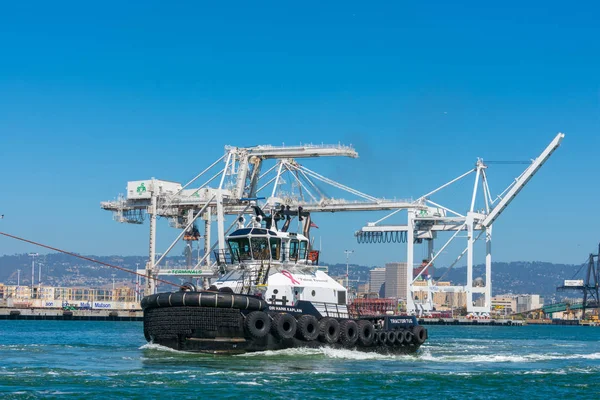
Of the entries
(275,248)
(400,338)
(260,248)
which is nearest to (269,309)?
(260,248)

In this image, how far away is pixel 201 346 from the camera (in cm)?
2888

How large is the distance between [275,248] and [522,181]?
66215 millimetres

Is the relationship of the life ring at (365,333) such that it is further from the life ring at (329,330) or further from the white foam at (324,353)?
the life ring at (329,330)

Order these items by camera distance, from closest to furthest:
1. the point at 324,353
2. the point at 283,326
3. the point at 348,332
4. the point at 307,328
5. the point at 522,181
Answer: the point at 283,326 < the point at 307,328 < the point at 324,353 < the point at 348,332 < the point at 522,181

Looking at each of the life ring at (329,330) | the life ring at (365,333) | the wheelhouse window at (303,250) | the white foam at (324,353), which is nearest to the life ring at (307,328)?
the life ring at (329,330)

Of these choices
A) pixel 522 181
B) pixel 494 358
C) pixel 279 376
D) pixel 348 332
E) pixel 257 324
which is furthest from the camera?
pixel 522 181

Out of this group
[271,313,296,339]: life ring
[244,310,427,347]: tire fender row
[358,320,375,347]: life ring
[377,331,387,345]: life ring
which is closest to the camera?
[244,310,427,347]: tire fender row

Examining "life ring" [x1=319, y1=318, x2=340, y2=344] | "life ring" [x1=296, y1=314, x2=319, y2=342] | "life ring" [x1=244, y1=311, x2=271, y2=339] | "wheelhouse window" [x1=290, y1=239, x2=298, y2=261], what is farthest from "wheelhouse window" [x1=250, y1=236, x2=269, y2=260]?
"life ring" [x1=244, y1=311, x2=271, y2=339]

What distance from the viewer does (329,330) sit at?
31141mm

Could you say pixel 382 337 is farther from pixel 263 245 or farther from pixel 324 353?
pixel 263 245

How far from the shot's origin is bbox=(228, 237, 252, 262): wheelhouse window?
32719mm

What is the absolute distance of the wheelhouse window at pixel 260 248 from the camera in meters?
32.6

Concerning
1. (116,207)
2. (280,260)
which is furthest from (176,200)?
(280,260)

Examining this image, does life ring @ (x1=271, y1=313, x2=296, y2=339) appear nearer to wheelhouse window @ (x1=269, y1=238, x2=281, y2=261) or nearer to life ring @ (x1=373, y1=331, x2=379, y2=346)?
wheelhouse window @ (x1=269, y1=238, x2=281, y2=261)
